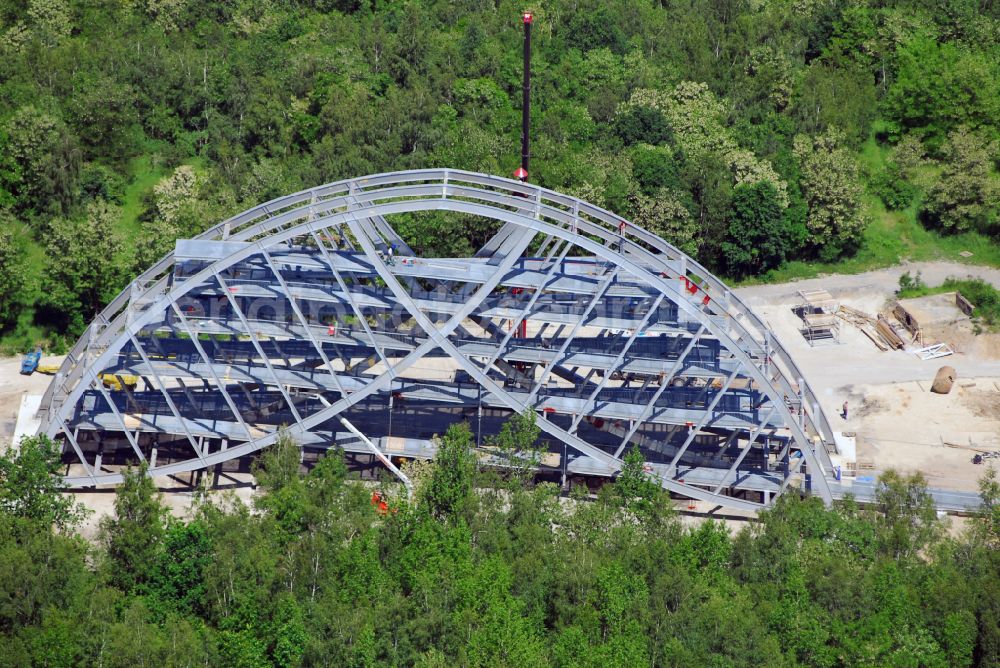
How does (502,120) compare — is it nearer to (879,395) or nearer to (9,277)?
(879,395)

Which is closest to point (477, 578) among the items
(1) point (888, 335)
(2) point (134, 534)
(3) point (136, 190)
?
(2) point (134, 534)

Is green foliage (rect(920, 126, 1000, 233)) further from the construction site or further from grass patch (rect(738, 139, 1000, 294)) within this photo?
the construction site

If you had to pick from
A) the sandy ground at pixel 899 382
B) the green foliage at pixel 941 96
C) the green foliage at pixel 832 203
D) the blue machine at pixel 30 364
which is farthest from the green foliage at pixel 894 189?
the blue machine at pixel 30 364

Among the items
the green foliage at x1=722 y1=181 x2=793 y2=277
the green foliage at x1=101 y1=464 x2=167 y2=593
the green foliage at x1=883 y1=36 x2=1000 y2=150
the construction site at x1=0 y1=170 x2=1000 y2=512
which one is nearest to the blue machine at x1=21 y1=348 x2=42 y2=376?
the construction site at x1=0 y1=170 x2=1000 y2=512

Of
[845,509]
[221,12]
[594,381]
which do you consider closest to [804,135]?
[594,381]

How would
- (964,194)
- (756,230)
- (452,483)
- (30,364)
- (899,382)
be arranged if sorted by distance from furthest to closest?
(964,194) < (756,230) < (899,382) < (30,364) < (452,483)

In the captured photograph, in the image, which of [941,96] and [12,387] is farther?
[941,96]
